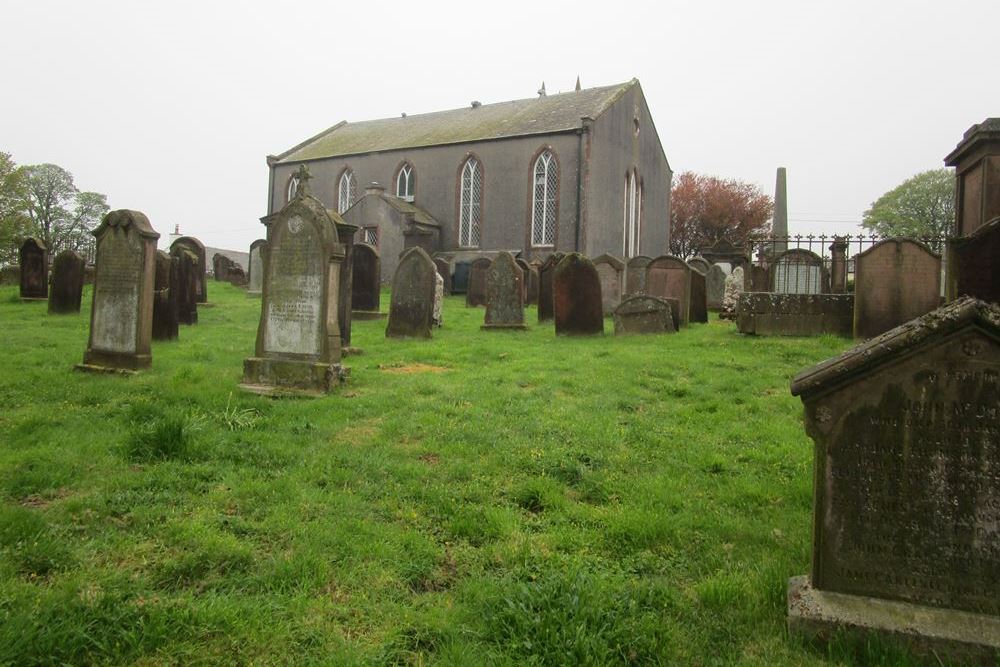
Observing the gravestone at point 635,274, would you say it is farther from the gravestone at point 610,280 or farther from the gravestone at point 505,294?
the gravestone at point 505,294

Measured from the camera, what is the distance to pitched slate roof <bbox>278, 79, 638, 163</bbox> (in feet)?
96.7

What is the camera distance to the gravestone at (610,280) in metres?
15.9

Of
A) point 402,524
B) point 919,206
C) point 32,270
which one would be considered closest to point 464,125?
point 32,270

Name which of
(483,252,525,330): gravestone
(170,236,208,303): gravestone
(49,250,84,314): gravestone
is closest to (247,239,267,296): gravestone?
(170,236,208,303): gravestone

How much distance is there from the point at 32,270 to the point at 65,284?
3671 millimetres

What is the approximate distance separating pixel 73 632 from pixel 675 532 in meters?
2.84

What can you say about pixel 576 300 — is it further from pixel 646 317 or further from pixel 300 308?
pixel 300 308

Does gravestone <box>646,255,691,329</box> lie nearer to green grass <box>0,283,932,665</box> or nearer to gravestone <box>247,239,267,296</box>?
green grass <box>0,283,932,665</box>

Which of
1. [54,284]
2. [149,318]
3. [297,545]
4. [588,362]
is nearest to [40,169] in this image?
[54,284]

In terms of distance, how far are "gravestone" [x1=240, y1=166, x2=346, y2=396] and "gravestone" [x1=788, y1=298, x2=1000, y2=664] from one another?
5544mm

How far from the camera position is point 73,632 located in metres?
2.44

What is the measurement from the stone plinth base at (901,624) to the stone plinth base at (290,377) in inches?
214

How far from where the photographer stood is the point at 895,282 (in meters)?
10.1

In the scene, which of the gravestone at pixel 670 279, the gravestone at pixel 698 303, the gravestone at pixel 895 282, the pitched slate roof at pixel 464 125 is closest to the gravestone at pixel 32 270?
the gravestone at pixel 670 279
